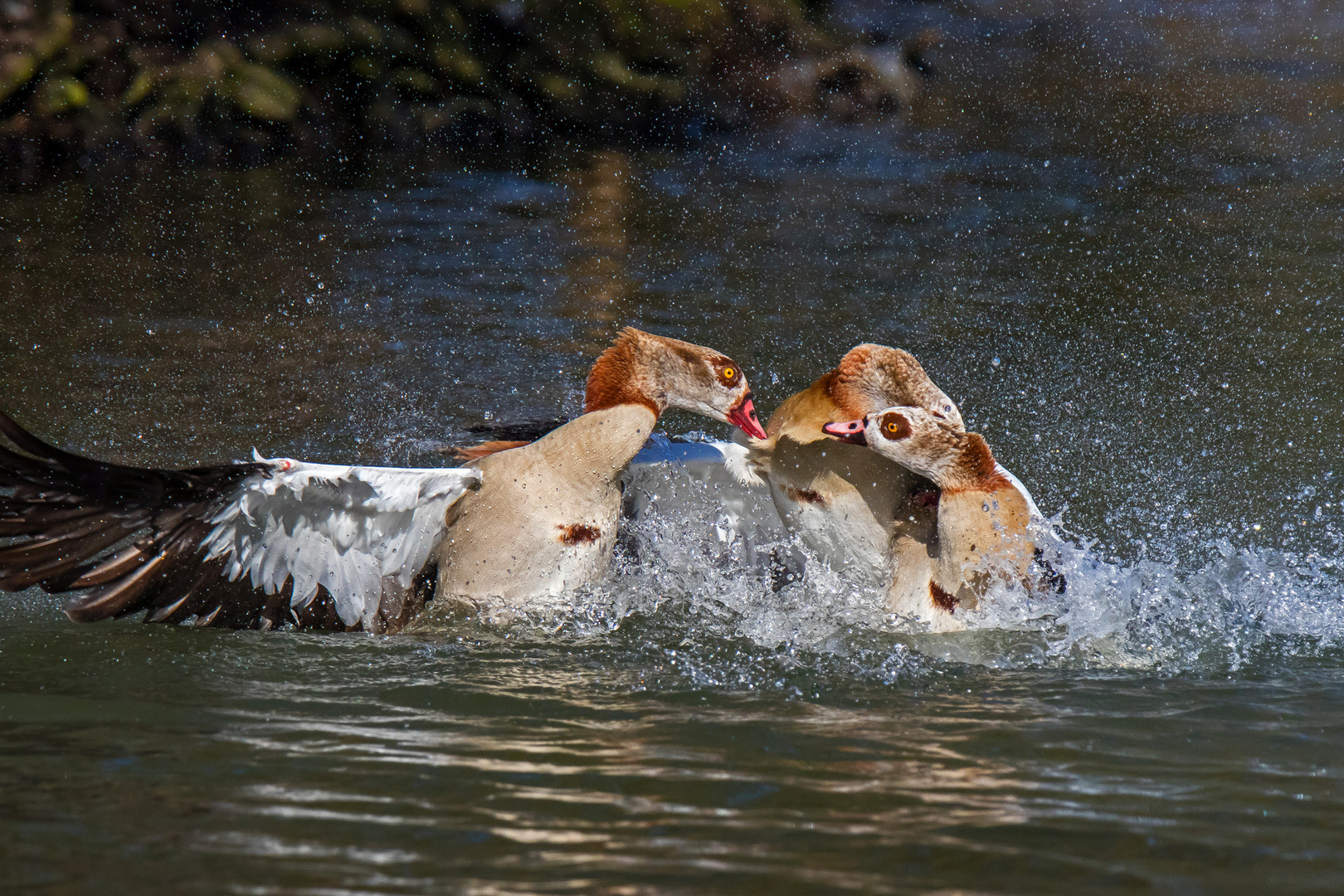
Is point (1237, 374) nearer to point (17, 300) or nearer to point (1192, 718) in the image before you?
point (1192, 718)

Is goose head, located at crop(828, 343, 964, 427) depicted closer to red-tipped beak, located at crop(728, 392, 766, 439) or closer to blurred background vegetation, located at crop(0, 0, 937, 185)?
red-tipped beak, located at crop(728, 392, 766, 439)

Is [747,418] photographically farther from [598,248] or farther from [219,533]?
[598,248]

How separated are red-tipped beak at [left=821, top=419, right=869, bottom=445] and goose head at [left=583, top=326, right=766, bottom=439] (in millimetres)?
493

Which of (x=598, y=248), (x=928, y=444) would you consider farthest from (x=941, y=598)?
(x=598, y=248)

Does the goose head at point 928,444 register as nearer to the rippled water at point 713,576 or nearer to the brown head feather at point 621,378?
the rippled water at point 713,576

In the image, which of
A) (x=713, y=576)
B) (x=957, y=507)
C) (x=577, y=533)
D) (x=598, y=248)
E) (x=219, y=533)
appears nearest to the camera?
(x=219, y=533)

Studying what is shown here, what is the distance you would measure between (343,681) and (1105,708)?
2.82 metres

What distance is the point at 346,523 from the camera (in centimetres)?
546

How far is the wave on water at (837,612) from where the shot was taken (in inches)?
211

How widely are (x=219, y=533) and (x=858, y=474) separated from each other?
2.64 meters

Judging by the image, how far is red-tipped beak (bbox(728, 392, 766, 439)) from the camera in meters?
5.91

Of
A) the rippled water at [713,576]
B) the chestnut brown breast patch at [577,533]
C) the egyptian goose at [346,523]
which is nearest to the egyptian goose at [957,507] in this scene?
the rippled water at [713,576]

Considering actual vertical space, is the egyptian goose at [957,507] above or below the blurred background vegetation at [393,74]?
below

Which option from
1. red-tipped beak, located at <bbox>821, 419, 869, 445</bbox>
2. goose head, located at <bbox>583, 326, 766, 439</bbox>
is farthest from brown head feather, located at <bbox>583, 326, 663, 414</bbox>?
red-tipped beak, located at <bbox>821, 419, 869, 445</bbox>
